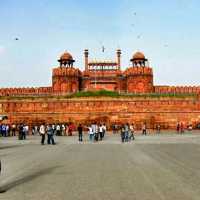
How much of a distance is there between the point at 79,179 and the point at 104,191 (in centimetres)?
135

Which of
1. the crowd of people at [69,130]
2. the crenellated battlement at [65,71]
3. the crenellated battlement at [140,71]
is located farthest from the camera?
the crenellated battlement at [65,71]

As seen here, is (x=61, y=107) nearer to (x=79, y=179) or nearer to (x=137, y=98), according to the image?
(x=137, y=98)

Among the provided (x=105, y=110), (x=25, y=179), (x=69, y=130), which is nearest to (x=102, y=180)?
(x=25, y=179)

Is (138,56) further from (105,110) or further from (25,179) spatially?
(25,179)

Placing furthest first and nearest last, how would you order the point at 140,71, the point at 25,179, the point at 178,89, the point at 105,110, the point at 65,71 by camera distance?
the point at 65,71 < the point at 140,71 < the point at 178,89 < the point at 105,110 < the point at 25,179

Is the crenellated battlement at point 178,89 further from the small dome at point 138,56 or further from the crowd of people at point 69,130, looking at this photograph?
the crowd of people at point 69,130

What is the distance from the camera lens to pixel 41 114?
39531 millimetres

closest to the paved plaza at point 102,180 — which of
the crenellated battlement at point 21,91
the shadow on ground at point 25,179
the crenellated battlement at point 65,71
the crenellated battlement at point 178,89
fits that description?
the shadow on ground at point 25,179

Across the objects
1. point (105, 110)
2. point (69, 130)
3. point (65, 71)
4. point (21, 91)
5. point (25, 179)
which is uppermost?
point (65, 71)

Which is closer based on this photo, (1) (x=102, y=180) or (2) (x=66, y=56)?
(1) (x=102, y=180)

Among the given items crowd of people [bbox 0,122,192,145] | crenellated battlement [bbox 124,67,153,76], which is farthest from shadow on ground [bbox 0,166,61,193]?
crenellated battlement [bbox 124,67,153,76]

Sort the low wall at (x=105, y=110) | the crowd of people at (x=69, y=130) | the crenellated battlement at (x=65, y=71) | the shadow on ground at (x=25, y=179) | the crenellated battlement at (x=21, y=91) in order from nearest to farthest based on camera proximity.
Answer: the shadow on ground at (x=25, y=179) < the crowd of people at (x=69, y=130) < the low wall at (x=105, y=110) < the crenellated battlement at (x=21, y=91) < the crenellated battlement at (x=65, y=71)

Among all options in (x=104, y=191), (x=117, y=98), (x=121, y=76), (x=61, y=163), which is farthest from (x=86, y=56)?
(x=104, y=191)

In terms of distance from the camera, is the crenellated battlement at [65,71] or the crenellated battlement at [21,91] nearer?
the crenellated battlement at [21,91]
